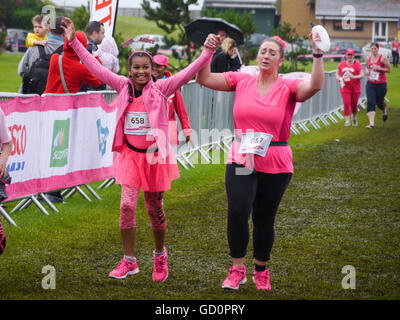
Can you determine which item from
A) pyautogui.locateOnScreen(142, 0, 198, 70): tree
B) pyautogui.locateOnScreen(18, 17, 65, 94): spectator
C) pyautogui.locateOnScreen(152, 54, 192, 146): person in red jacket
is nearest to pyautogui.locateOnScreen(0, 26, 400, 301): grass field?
pyautogui.locateOnScreen(152, 54, 192, 146): person in red jacket

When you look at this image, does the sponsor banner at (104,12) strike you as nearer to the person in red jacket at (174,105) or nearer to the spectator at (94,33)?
the spectator at (94,33)

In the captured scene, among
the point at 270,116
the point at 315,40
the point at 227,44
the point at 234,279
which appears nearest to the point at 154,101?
the point at 270,116

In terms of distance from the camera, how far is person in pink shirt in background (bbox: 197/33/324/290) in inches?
214

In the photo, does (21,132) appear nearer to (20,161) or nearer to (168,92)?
(20,161)

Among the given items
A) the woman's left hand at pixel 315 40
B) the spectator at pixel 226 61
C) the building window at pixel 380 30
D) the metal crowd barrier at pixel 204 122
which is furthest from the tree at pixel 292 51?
the building window at pixel 380 30

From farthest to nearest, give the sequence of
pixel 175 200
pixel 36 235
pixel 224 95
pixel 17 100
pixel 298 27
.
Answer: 1. pixel 298 27
2. pixel 224 95
3. pixel 175 200
4. pixel 17 100
5. pixel 36 235

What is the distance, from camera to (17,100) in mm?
8070

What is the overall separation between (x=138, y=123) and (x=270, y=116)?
3.80ft

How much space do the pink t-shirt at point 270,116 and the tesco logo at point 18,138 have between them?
11.1ft

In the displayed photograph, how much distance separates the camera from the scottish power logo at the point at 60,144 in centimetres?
871

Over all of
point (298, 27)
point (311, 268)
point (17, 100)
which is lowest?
point (311, 268)

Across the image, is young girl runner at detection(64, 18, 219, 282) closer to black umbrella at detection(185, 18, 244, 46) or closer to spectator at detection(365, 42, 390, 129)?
black umbrella at detection(185, 18, 244, 46)
